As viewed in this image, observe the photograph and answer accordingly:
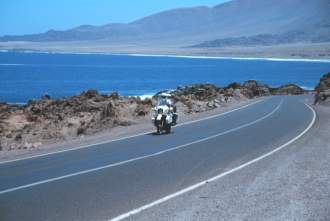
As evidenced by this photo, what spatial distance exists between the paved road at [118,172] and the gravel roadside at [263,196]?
0.56m

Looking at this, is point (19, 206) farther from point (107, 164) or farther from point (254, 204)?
point (107, 164)

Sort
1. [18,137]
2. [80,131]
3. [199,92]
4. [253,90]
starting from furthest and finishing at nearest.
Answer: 1. [253,90]
2. [199,92]
3. [80,131]
4. [18,137]

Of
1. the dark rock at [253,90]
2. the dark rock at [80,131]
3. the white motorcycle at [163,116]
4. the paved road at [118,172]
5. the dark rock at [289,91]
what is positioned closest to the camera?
the paved road at [118,172]

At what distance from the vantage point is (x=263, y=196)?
394 inches

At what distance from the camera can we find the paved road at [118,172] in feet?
30.8

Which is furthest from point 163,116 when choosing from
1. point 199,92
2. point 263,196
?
point 199,92

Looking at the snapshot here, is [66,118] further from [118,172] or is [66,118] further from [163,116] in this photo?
[118,172]

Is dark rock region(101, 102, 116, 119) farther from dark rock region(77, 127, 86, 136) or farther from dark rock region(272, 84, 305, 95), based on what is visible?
dark rock region(272, 84, 305, 95)

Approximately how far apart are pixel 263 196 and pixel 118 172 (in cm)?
359

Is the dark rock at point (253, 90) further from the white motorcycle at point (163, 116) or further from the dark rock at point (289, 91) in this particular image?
the white motorcycle at point (163, 116)

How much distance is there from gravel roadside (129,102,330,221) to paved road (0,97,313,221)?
1.85 ft

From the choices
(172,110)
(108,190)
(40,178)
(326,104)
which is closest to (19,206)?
(108,190)

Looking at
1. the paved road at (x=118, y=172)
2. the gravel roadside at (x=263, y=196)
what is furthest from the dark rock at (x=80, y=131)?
the gravel roadside at (x=263, y=196)

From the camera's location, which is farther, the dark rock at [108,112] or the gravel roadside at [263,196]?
the dark rock at [108,112]
